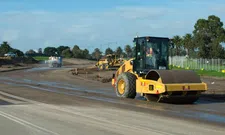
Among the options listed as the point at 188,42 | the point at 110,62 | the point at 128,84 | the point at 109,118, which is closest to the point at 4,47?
the point at 188,42

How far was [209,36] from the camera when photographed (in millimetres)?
78375

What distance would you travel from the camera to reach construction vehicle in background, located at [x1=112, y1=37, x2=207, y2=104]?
55.9ft

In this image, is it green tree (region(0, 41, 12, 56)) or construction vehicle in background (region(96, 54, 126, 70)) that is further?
green tree (region(0, 41, 12, 56))

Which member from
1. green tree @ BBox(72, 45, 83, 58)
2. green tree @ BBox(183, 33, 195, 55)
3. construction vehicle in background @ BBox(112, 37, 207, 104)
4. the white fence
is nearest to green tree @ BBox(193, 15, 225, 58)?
green tree @ BBox(183, 33, 195, 55)

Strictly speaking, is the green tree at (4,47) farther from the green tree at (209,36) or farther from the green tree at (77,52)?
the green tree at (209,36)

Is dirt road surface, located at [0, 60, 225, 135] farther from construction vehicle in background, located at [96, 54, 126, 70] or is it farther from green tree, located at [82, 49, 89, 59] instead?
green tree, located at [82, 49, 89, 59]

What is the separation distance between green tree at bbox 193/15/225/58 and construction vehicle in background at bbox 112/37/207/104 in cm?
5526

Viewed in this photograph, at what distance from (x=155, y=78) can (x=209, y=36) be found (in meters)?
62.9

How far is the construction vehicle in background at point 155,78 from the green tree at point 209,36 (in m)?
55.3

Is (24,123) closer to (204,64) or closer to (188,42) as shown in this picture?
(204,64)

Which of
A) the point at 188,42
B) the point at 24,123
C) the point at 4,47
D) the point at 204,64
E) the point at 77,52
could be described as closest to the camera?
the point at 24,123

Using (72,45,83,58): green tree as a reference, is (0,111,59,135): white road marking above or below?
below

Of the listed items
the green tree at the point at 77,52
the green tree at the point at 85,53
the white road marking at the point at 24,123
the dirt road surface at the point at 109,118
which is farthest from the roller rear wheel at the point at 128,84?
the green tree at the point at 85,53

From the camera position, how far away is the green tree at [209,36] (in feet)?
241
